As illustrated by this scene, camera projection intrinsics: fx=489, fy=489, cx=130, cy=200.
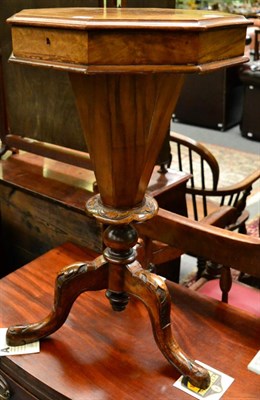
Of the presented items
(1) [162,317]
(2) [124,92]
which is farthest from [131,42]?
(1) [162,317]

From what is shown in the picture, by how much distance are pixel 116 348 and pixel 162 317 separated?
0.58ft

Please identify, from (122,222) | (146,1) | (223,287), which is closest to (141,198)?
(122,222)

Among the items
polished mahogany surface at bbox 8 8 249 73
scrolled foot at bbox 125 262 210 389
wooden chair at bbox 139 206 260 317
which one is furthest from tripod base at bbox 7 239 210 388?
polished mahogany surface at bbox 8 8 249 73

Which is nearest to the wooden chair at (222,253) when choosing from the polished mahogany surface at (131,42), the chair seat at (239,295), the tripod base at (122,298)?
the chair seat at (239,295)

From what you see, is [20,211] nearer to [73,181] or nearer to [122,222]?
[73,181]

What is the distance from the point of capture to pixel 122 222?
82 cm

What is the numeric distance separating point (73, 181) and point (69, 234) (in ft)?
0.61

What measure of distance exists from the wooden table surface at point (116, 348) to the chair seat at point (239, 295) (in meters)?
0.27

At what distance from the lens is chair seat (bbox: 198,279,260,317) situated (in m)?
1.39

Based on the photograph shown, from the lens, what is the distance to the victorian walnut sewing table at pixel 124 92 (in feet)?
2.02

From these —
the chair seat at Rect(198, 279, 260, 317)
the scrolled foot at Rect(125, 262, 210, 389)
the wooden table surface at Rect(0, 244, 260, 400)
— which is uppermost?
the scrolled foot at Rect(125, 262, 210, 389)

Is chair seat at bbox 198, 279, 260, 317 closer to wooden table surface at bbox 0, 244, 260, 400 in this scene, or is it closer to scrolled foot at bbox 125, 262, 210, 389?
wooden table surface at bbox 0, 244, 260, 400

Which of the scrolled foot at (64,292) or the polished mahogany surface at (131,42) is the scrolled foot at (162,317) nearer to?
the scrolled foot at (64,292)

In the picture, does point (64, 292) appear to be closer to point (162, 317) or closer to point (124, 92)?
point (162, 317)
